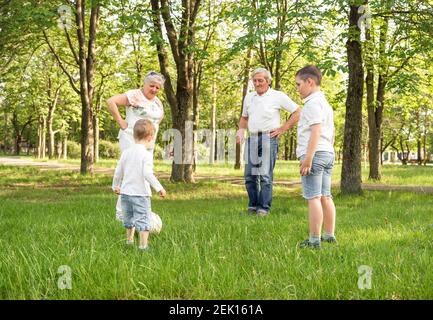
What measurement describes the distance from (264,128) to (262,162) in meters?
0.56

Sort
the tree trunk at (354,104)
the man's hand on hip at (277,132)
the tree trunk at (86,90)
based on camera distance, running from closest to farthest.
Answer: the man's hand on hip at (277,132) → the tree trunk at (354,104) → the tree trunk at (86,90)

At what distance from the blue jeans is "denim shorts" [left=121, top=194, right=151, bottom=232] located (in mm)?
3162

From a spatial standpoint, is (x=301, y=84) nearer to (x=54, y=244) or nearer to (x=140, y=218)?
(x=140, y=218)

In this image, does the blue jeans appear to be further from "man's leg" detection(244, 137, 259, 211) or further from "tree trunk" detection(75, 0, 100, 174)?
"tree trunk" detection(75, 0, 100, 174)

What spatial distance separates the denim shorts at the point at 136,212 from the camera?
4730 millimetres

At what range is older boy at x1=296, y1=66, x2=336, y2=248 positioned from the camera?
4719 millimetres

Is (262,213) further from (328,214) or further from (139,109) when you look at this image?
(139,109)

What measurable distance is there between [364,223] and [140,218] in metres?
3.35

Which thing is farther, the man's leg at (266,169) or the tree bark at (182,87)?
the tree bark at (182,87)

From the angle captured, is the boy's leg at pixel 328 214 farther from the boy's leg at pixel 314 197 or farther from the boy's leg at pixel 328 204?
the boy's leg at pixel 314 197
